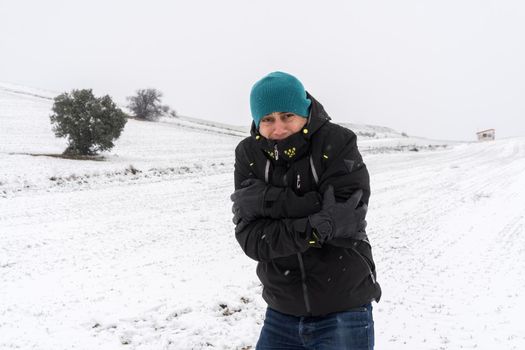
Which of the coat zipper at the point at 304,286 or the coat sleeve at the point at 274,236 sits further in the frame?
the coat zipper at the point at 304,286

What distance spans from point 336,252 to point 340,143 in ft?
1.85

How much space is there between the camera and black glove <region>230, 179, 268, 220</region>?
91.4 inches

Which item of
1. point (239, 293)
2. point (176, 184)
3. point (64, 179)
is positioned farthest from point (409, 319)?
point (64, 179)

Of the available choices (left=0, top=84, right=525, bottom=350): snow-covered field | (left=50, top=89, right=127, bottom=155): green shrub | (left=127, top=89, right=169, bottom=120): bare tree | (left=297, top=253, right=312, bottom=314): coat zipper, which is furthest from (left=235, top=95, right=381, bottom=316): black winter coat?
(left=127, top=89, right=169, bottom=120): bare tree

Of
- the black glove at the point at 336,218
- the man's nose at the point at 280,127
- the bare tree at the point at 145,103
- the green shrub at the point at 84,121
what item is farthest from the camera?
the bare tree at the point at 145,103

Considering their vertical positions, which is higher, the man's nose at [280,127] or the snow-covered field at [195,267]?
the man's nose at [280,127]

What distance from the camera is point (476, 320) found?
5891 mm

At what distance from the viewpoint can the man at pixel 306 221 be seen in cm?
221

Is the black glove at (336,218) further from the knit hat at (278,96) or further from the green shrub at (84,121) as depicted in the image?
the green shrub at (84,121)

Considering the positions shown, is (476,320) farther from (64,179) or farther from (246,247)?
(64,179)

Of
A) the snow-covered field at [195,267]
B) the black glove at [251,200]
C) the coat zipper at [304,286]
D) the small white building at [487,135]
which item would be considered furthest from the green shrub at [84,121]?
the small white building at [487,135]

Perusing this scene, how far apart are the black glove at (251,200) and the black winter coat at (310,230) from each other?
0.15ft

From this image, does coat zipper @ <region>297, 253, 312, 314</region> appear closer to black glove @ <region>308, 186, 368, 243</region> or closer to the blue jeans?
the blue jeans

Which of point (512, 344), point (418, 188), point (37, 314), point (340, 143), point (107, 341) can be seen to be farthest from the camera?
point (418, 188)
